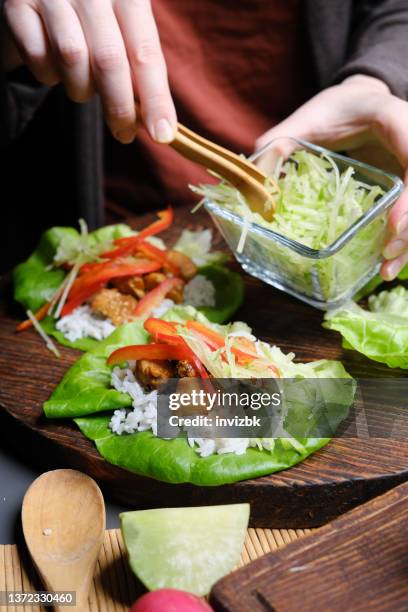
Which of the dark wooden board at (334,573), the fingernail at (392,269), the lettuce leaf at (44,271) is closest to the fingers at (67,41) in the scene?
the lettuce leaf at (44,271)

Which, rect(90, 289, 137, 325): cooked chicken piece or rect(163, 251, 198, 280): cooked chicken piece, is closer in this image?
rect(90, 289, 137, 325): cooked chicken piece

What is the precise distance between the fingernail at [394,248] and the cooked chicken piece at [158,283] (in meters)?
0.80

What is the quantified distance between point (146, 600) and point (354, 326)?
48.6 inches

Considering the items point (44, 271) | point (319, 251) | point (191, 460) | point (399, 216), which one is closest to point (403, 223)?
point (399, 216)

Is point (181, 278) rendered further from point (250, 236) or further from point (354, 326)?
point (354, 326)

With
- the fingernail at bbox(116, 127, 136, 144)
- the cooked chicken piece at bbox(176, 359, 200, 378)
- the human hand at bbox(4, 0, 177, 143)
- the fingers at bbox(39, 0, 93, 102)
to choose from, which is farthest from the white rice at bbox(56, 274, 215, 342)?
the fingers at bbox(39, 0, 93, 102)

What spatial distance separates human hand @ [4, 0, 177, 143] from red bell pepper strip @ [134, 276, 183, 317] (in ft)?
2.18

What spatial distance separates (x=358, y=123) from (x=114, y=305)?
3.76 ft

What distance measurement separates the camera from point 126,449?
7.27 feet

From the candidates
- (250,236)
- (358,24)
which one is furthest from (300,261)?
(358,24)

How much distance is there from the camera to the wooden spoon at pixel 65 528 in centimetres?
192

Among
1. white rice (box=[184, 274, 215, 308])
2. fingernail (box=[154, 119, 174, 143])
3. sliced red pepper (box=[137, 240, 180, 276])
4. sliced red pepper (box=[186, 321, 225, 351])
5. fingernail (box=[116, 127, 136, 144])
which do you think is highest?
fingernail (box=[154, 119, 174, 143])

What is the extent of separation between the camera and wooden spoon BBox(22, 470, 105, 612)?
1.92 m

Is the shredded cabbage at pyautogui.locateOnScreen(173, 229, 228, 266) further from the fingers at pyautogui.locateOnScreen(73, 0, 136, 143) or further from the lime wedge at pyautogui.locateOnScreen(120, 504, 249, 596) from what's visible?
the lime wedge at pyautogui.locateOnScreen(120, 504, 249, 596)
